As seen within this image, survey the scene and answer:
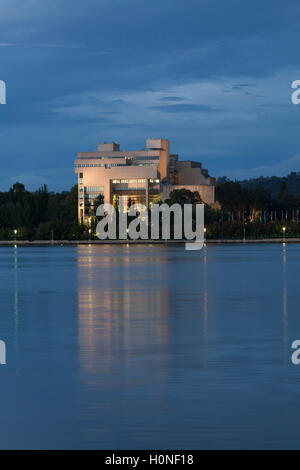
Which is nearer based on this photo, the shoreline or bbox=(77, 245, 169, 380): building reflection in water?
bbox=(77, 245, 169, 380): building reflection in water

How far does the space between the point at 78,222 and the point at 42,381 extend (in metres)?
172

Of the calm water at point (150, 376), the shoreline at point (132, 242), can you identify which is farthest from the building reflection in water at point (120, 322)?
the shoreline at point (132, 242)

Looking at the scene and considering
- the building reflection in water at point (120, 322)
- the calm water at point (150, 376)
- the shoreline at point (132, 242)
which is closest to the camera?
the calm water at point (150, 376)

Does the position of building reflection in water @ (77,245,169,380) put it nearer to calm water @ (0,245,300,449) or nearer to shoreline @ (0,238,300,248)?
calm water @ (0,245,300,449)

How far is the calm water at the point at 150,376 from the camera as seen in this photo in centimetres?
1078

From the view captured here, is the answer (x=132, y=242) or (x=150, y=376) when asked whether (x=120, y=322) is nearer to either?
→ (x=150, y=376)

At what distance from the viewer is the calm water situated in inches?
424

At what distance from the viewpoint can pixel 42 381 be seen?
14602 mm

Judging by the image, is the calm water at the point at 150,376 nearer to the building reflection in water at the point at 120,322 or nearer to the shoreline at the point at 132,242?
the building reflection in water at the point at 120,322

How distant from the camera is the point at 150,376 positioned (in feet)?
49.1

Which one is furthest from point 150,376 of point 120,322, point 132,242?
point 132,242

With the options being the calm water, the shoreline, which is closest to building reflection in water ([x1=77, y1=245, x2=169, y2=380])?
the calm water
